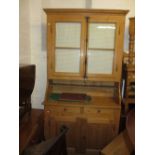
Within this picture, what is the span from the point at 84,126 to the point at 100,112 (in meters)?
0.28

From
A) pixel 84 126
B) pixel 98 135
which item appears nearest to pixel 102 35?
pixel 84 126

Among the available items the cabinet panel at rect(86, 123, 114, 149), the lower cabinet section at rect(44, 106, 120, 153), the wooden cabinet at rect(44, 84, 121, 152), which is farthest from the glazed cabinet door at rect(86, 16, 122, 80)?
the cabinet panel at rect(86, 123, 114, 149)

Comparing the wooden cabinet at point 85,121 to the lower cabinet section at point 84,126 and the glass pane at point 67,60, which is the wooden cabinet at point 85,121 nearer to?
the lower cabinet section at point 84,126

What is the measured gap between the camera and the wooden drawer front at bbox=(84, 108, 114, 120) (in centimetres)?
253

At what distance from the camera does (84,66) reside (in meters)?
2.59

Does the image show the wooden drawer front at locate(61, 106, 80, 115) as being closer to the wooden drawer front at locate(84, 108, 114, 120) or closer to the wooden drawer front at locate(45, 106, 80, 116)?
the wooden drawer front at locate(45, 106, 80, 116)

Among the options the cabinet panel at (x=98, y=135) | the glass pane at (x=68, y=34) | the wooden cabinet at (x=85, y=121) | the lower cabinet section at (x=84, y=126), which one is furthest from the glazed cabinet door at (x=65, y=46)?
the cabinet panel at (x=98, y=135)

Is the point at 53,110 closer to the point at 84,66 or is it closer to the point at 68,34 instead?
the point at 84,66

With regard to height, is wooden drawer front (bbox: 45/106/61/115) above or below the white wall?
below
